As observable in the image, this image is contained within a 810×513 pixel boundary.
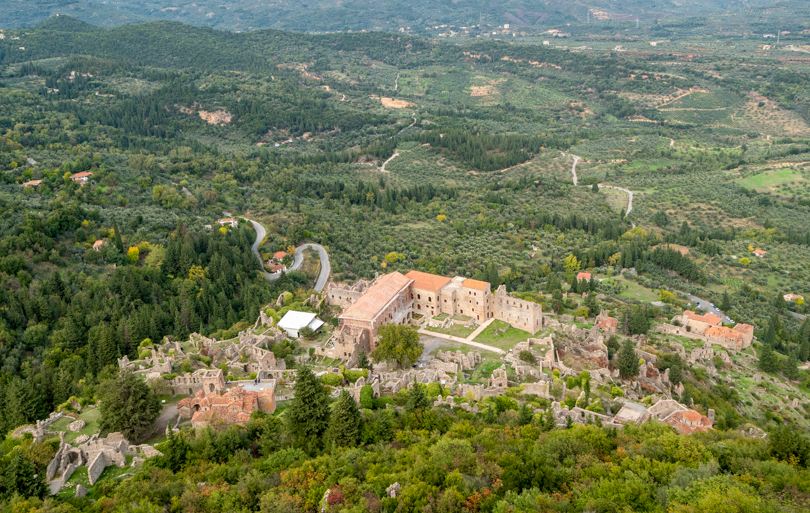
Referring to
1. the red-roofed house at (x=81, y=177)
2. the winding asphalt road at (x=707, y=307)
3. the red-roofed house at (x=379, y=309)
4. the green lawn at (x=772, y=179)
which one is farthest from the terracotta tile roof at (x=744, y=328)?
the red-roofed house at (x=81, y=177)

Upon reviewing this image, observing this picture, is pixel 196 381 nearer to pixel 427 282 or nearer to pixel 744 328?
pixel 427 282

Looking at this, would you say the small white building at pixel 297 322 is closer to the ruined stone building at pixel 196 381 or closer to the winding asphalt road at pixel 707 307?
the ruined stone building at pixel 196 381

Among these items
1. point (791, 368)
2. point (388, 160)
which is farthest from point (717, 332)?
point (388, 160)

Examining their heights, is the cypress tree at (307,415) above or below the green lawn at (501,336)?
above

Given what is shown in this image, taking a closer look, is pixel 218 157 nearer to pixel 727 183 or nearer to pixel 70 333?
pixel 70 333

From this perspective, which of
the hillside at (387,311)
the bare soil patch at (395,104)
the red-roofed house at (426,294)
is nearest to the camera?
the hillside at (387,311)

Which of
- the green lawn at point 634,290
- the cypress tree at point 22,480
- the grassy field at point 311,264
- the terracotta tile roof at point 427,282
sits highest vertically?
the cypress tree at point 22,480
